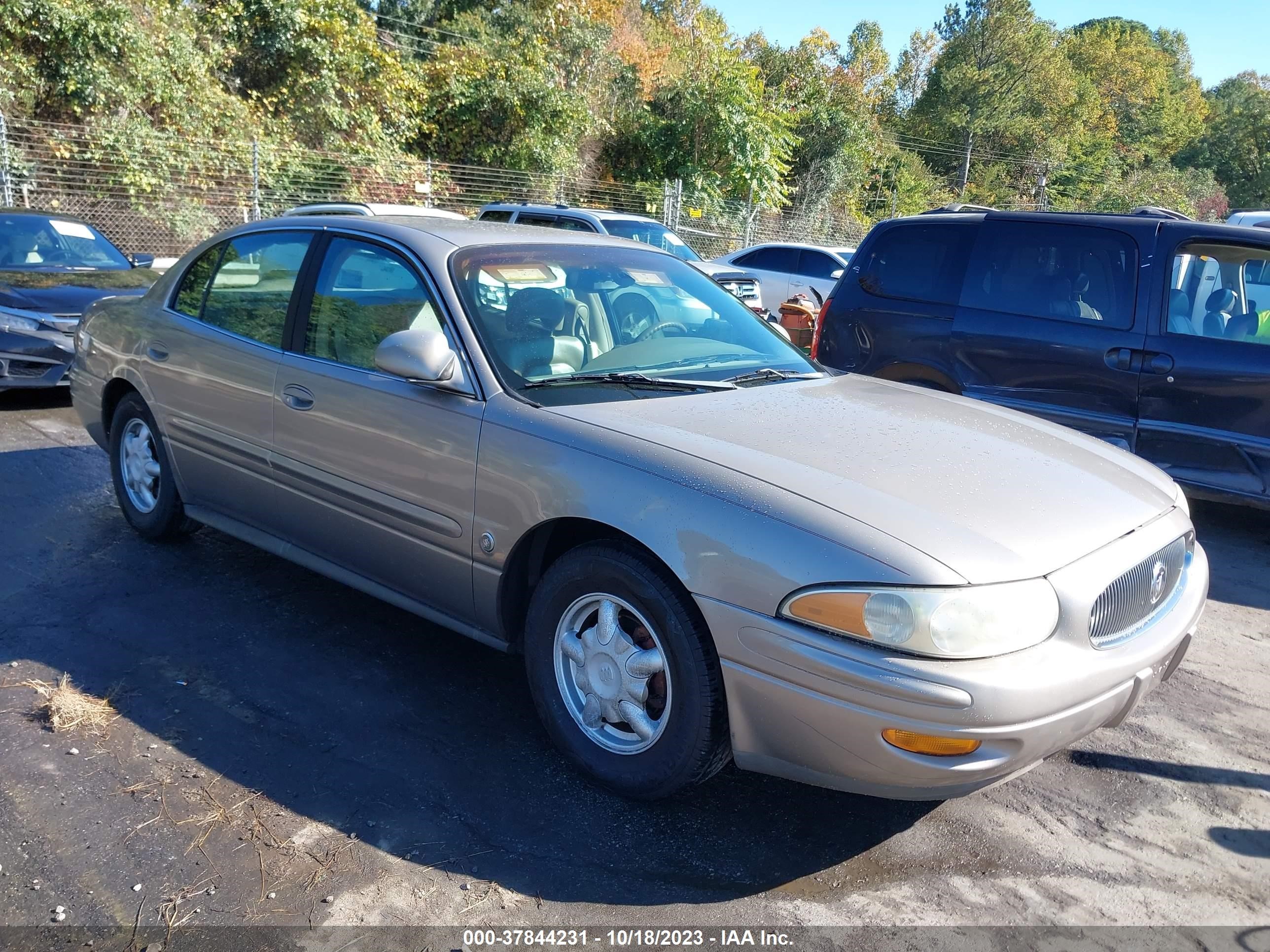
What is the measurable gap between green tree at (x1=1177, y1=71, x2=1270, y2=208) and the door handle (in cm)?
6303

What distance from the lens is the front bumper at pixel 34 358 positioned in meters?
7.80

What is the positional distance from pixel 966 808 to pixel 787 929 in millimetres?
887

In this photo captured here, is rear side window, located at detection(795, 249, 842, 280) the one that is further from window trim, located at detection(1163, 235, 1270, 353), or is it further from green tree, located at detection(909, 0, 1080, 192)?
green tree, located at detection(909, 0, 1080, 192)

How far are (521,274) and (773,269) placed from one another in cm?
1247

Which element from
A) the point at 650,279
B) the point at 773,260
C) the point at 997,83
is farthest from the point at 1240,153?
the point at 650,279

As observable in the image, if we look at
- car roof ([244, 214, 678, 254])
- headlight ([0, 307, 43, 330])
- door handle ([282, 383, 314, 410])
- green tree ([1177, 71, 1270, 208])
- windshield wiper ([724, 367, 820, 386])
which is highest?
green tree ([1177, 71, 1270, 208])

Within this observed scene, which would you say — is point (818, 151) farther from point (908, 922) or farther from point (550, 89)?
point (908, 922)

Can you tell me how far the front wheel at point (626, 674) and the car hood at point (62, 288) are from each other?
5.99m

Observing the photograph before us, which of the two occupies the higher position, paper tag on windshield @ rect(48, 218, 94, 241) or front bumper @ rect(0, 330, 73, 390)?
paper tag on windshield @ rect(48, 218, 94, 241)

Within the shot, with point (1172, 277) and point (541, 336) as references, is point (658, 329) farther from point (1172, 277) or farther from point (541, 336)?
point (1172, 277)

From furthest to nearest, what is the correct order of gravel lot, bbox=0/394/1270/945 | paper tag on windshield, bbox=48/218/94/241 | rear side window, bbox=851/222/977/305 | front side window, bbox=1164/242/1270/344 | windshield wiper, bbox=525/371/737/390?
paper tag on windshield, bbox=48/218/94/241
rear side window, bbox=851/222/977/305
front side window, bbox=1164/242/1270/344
windshield wiper, bbox=525/371/737/390
gravel lot, bbox=0/394/1270/945

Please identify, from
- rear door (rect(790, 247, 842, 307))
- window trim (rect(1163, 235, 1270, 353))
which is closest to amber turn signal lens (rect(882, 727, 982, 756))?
window trim (rect(1163, 235, 1270, 353))

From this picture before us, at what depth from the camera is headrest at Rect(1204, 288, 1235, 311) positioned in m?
5.80

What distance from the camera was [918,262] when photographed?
6.70 meters
